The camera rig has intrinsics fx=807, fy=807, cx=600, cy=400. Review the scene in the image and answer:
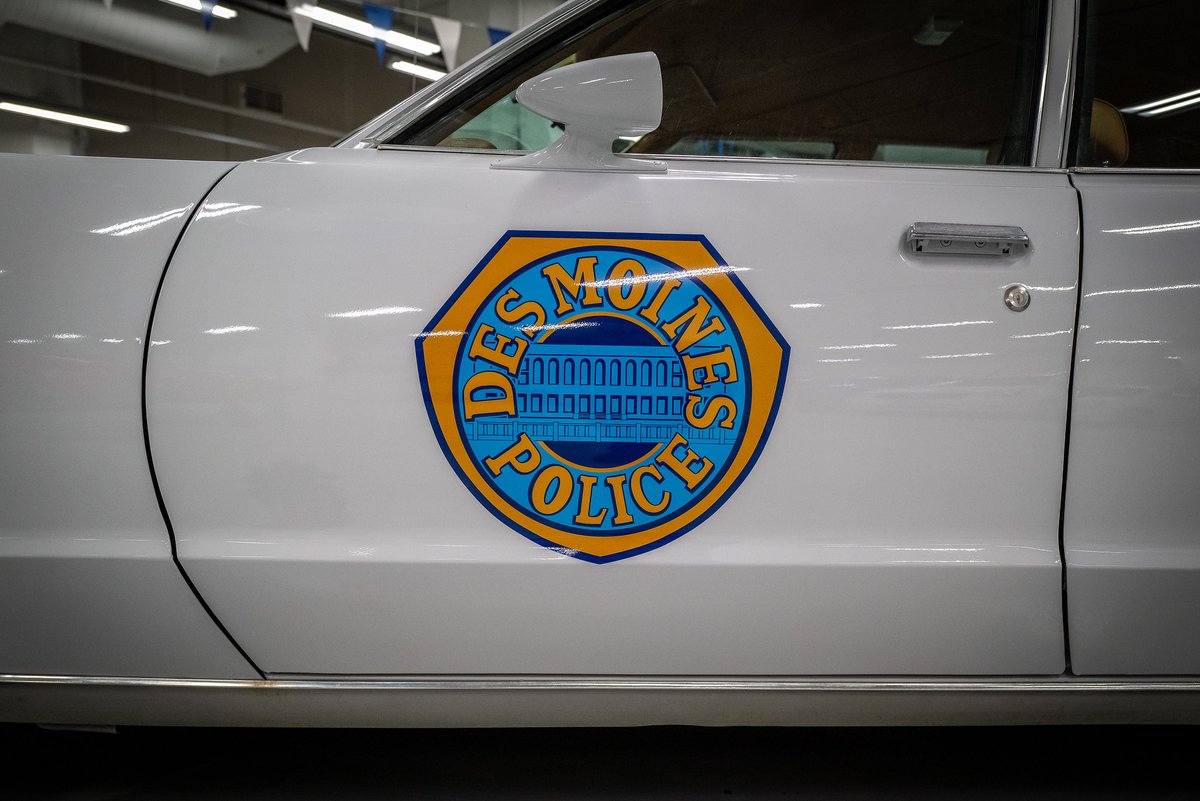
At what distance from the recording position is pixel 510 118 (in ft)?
4.59

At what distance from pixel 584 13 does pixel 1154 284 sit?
0.97 meters

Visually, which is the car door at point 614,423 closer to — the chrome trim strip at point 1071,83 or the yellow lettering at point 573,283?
the yellow lettering at point 573,283

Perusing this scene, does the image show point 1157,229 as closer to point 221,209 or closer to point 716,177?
point 716,177

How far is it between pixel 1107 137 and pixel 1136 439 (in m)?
0.54

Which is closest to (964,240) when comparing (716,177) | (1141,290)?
(1141,290)

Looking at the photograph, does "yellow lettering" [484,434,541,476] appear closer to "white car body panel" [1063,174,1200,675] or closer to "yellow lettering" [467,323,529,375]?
"yellow lettering" [467,323,529,375]

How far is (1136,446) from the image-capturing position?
1.16 m

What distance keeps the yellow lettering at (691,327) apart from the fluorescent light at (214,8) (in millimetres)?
8064

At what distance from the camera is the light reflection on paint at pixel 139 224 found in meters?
1.15

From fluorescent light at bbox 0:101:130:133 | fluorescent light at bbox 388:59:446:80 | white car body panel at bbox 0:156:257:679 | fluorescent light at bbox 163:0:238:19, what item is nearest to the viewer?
white car body panel at bbox 0:156:257:679

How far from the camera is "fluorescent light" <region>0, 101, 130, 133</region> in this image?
8.88 m

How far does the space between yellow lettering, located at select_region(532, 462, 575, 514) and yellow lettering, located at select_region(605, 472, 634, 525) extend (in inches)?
2.2

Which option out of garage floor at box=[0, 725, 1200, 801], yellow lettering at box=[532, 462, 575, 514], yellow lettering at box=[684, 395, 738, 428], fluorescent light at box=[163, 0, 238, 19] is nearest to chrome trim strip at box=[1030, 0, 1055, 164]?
yellow lettering at box=[684, 395, 738, 428]

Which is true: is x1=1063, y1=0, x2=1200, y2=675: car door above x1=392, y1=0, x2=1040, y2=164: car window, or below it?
below
